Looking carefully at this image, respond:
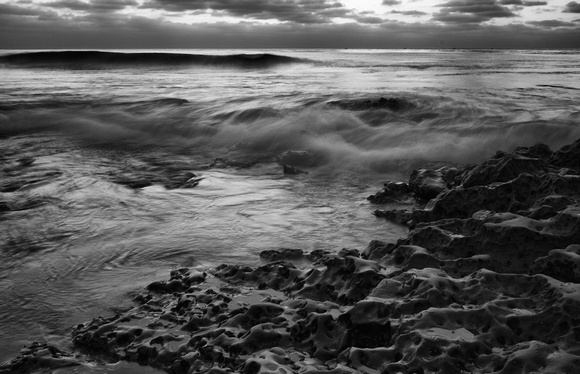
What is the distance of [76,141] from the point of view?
9.09m

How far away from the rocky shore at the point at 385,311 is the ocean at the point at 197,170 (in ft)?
1.20

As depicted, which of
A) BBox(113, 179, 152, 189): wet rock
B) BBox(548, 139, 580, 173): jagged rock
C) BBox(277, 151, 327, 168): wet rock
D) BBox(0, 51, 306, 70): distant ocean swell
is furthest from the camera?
BBox(0, 51, 306, 70): distant ocean swell

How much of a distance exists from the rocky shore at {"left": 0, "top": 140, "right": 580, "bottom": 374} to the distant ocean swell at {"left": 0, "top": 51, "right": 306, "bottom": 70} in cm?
2735

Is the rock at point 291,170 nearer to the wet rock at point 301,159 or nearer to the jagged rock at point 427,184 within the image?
the wet rock at point 301,159

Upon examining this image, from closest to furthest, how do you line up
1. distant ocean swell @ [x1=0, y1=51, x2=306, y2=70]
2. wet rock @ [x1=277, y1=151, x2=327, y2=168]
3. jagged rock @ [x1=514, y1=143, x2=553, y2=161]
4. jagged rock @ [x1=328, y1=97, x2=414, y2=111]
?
jagged rock @ [x1=514, y1=143, x2=553, y2=161] < wet rock @ [x1=277, y1=151, x2=327, y2=168] < jagged rock @ [x1=328, y1=97, x2=414, y2=111] < distant ocean swell @ [x1=0, y1=51, x2=306, y2=70]

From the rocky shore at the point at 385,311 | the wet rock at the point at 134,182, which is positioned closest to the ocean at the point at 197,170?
the wet rock at the point at 134,182

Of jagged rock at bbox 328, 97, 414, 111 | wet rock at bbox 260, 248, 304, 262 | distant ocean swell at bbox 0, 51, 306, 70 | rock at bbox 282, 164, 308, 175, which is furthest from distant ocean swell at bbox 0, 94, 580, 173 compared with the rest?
distant ocean swell at bbox 0, 51, 306, 70

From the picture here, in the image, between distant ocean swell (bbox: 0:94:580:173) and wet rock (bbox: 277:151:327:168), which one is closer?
wet rock (bbox: 277:151:327:168)

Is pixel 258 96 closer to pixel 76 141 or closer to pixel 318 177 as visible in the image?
pixel 76 141

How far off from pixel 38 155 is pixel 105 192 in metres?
2.82

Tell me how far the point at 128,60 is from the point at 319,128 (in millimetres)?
25248

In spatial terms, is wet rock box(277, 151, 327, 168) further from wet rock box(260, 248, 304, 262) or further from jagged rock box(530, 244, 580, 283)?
jagged rock box(530, 244, 580, 283)

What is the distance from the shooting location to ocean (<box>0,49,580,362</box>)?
11.3 ft

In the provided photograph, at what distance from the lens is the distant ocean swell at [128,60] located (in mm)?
30047
